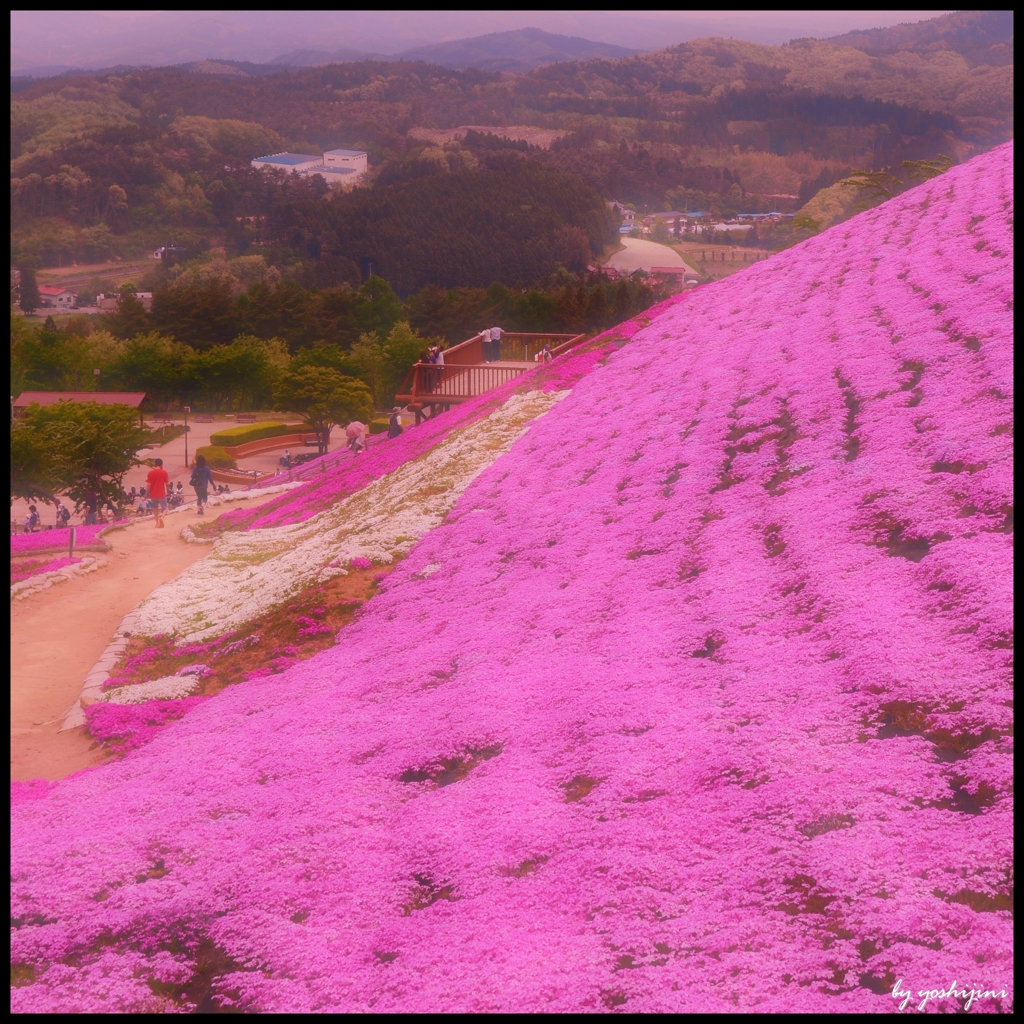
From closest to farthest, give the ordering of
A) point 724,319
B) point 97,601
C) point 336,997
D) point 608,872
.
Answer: point 336,997 < point 608,872 < point 97,601 < point 724,319

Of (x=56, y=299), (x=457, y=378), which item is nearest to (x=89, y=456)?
(x=457, y=378)

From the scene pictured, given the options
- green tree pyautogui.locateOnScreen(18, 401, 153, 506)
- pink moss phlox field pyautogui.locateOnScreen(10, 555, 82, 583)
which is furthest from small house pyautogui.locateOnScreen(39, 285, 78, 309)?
pink moss phlox field pyautogui.locateOnScreen(10, 555, 82, 583)

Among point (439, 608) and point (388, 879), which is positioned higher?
point (439, 608)

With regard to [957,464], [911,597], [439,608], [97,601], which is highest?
[957,464]

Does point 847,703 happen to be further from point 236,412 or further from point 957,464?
point 236,412

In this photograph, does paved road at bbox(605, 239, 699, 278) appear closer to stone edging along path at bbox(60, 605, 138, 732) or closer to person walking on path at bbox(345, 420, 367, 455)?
person walking on path at bbox(345, 420, 367, 455)

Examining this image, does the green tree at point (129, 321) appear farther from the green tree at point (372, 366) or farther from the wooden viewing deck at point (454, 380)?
the wooden viewing deck at point (454, 380)

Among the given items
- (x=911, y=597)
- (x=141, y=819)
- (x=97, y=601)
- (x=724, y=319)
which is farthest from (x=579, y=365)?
(x=141, y=819)

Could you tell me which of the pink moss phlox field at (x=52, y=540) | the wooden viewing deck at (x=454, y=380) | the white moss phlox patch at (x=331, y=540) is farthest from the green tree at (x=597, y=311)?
the pink moss phlox field at (x=52, y=540)
